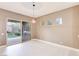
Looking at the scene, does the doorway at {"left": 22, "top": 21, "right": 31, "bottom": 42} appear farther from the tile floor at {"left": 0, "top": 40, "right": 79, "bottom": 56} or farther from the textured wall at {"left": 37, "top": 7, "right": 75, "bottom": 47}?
the tile floor at {"left": 0, "top": 40, "right": 79, "bottom": 56}

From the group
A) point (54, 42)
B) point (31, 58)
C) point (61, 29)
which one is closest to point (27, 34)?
point (54, 42)

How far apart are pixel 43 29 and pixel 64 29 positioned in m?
1.70

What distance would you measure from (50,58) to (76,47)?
2.79 meters

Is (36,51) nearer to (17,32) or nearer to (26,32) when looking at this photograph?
(17,32)

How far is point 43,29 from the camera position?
5.83 m

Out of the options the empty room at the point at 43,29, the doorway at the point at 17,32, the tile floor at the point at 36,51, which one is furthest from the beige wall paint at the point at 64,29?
the doorway at the point at 17,32

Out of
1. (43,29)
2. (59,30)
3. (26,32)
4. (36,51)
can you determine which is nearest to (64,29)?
(59,30)

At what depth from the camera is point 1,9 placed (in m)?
4.11

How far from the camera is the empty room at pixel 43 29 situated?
3732 millimetres

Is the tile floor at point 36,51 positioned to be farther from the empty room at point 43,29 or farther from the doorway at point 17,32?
the doorway at point 17,32

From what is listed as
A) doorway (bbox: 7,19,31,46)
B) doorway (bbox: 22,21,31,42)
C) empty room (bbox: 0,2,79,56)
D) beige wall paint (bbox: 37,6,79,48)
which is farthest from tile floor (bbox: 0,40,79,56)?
doorway (bbox: 22,21,31,42)

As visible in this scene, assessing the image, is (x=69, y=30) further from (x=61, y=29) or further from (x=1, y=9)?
(x=1, y=9)

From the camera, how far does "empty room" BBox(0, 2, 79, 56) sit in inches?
147

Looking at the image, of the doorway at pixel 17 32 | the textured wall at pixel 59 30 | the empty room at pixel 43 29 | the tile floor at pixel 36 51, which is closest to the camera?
the tile floor at pixel 36 51
